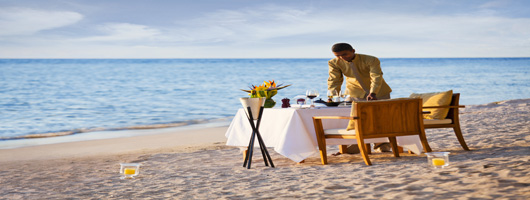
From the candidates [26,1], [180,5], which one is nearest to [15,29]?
[26,1]

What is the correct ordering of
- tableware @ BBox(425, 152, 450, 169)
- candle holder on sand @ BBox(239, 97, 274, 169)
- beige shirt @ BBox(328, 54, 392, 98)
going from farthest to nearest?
beige shirt @ BBox(328, 54, 392, 98) → candle holder on sand @ BBox(239, 97, 274, 169) → tableware @ BBox(425, 152, 450, 169)

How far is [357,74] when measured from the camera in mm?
5875

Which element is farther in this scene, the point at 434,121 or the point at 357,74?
the point at 357,74

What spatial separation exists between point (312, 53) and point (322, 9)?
10292mm

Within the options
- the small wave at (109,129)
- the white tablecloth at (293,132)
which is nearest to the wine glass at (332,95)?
the white tablecloth at (293,132)

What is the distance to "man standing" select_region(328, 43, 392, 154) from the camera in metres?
5.75

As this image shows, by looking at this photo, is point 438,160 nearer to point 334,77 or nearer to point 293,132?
point 293,132

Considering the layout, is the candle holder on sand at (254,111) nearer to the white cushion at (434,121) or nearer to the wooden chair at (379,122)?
the wooden chair at (379,122)

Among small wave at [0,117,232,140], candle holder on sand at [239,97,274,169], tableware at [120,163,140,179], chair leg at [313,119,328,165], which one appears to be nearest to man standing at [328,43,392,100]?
chair leg at [313,119,328,165]

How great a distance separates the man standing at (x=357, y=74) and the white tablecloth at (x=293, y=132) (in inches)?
19.6

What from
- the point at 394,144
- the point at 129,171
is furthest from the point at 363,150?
the point at 129,171

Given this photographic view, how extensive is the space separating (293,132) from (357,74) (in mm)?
1095

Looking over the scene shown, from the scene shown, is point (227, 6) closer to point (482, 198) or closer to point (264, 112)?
point (264, 112)

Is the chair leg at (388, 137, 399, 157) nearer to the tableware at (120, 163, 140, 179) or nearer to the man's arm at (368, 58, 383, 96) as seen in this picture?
the man's arm at (368, 58, 383, 96)
